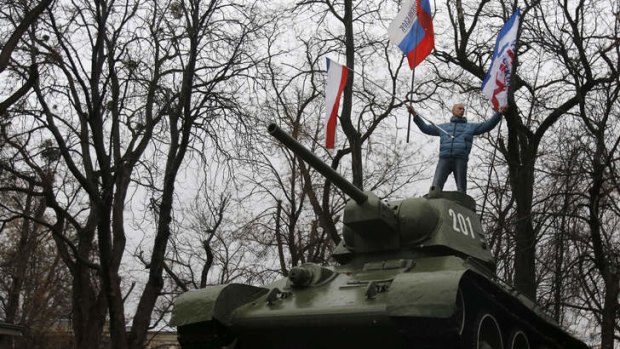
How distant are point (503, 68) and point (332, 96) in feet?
8.55

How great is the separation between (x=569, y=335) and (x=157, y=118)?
7.43 metres

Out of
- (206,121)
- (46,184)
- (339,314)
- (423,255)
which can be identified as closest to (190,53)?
(206,121)

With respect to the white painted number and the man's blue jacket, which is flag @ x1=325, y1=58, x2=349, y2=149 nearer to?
the man's blue jacket

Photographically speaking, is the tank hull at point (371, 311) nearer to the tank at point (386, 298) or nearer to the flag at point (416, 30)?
the tank at point (386, 298)

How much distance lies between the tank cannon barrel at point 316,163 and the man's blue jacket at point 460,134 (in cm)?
209

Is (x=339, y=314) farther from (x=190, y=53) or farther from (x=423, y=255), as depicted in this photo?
(x=190, y=53)

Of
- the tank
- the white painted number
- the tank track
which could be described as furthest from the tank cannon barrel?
the tank track

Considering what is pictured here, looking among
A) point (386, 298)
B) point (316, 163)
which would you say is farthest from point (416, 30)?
point (386, 298)

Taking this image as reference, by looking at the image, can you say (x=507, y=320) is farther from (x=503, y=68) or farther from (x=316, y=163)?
(x=503, y=68)

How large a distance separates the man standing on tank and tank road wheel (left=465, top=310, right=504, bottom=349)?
2732 millimetres

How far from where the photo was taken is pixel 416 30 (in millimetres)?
11969

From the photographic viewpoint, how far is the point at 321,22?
17188 mm

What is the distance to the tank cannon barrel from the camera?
783 centimetres

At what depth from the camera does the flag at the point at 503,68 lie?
11.3m
